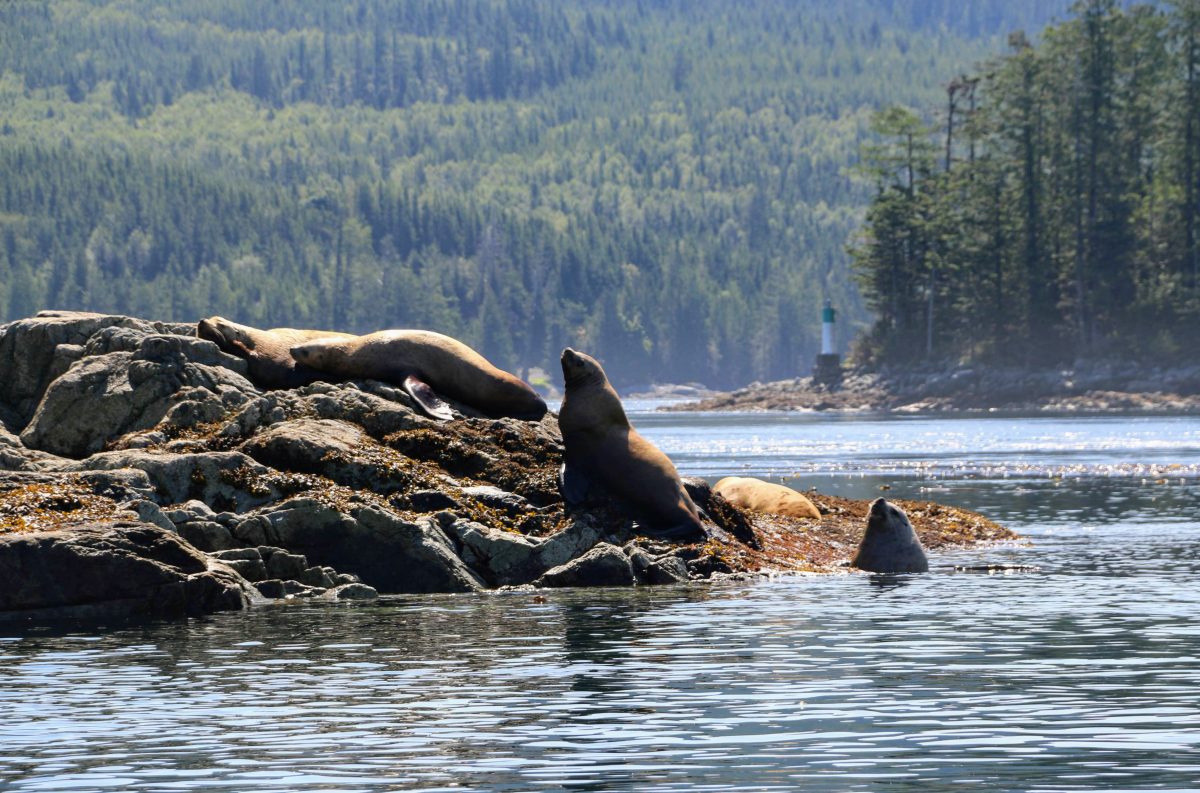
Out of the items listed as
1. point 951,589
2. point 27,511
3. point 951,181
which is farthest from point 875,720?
point 951,181

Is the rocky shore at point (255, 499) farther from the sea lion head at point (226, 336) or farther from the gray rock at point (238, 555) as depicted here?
the sea lion head at point (226, 336)

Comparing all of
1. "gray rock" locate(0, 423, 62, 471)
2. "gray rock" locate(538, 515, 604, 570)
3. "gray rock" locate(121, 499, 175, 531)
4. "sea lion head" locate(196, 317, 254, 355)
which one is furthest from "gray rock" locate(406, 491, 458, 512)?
"sea lion head" locate(196, 317, 254, 355)

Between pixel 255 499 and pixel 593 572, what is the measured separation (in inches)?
176

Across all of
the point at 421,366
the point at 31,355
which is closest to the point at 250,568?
the point at 421,366

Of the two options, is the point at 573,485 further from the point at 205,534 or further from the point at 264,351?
the point at 264,351

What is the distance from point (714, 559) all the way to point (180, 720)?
40.3 ft

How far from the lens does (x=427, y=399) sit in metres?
28.3

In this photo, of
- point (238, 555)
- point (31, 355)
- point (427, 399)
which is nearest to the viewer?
point (238, 555)

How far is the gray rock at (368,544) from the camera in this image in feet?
80.3

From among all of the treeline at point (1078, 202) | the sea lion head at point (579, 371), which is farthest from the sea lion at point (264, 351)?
the treeline at point (1078, 202)

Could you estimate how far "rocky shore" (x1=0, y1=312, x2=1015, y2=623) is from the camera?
22.2 meters

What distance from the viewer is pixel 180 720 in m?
15.5

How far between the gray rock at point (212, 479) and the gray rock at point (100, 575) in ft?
8.63

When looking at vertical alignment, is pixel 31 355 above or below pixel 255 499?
above
